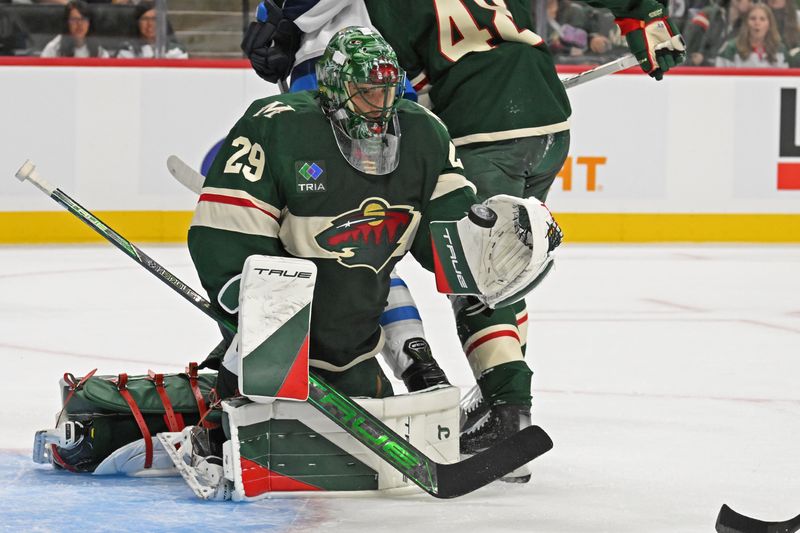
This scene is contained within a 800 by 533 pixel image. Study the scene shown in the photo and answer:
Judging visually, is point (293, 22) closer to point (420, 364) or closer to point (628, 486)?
point (420, 364)

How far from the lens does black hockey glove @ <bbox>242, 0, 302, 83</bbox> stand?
274 centimetres

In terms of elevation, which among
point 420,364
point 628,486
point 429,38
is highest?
point 429,38

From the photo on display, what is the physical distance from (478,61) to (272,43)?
0.38 m

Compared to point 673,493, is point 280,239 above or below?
above

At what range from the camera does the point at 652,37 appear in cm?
292

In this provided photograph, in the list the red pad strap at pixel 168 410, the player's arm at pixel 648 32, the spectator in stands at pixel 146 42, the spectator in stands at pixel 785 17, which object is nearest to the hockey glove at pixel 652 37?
the player's arm at pixel 648 32

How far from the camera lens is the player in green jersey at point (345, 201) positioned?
2.24 meters

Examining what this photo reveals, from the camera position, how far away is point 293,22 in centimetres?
273

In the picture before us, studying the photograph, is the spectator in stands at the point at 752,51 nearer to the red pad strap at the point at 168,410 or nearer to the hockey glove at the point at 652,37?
the hockey glove at the point at 652,37

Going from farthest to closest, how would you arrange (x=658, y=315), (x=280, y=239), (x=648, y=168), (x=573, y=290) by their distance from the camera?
(x=648, y=168)
(x=573, y=290)
(x=658, y=315)
(x=280, y=239)

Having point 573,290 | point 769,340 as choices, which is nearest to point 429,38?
point 769,340

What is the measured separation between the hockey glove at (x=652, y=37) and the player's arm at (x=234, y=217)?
0.97m

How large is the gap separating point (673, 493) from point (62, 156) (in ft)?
14.5

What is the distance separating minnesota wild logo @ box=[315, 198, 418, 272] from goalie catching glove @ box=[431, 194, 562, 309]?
62mm
